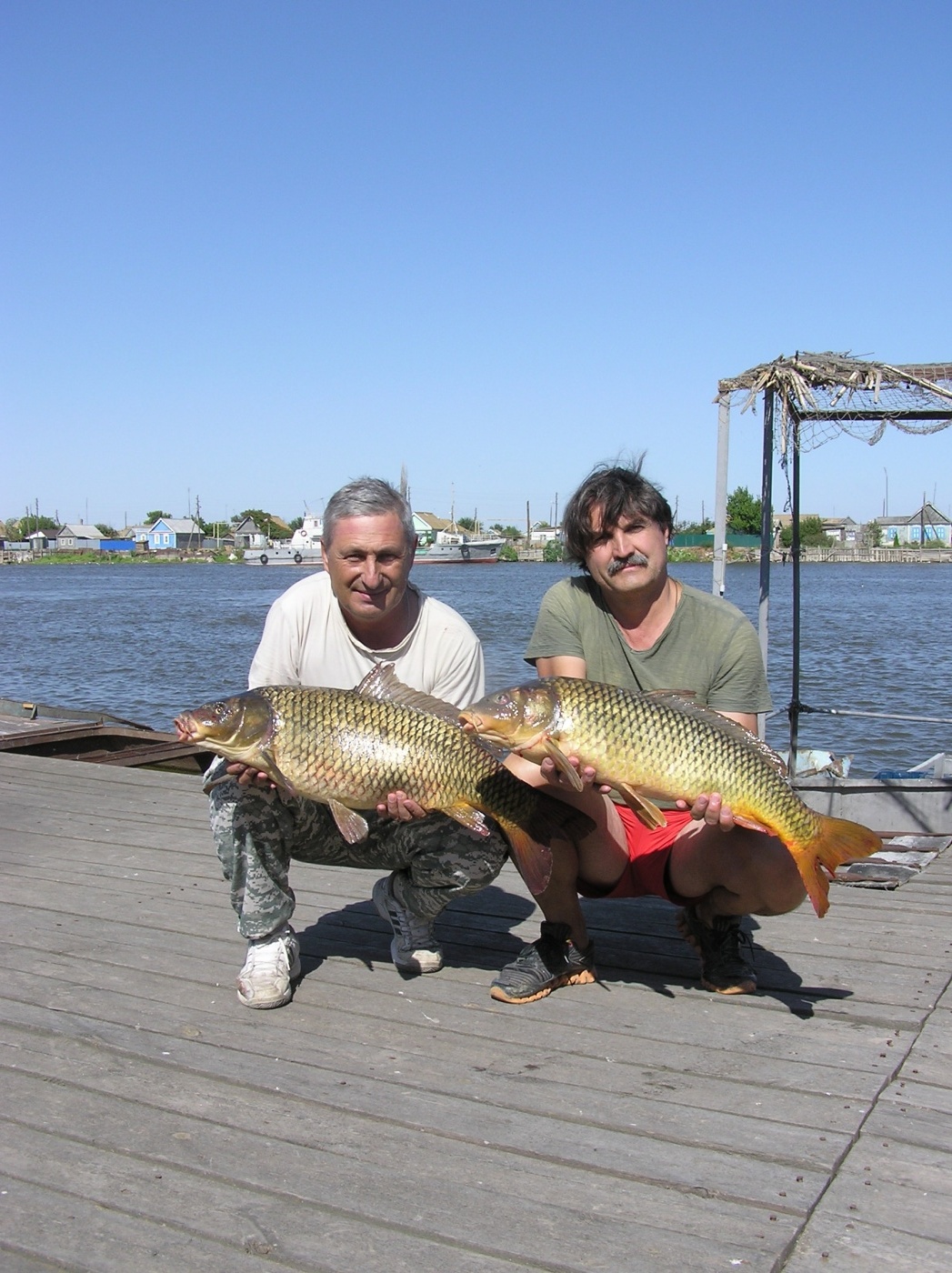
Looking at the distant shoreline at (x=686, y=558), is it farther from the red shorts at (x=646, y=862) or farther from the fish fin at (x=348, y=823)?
the fish fin at (x=348, y=823)

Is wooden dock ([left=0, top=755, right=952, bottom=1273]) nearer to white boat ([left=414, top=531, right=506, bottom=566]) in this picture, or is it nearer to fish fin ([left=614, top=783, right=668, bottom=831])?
fish fin ([left=614, top=783, right=668, bottom=831])

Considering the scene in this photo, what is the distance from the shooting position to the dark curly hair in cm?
380

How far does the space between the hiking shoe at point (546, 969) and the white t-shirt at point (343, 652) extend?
2.83ft

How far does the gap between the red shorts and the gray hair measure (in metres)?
1.28

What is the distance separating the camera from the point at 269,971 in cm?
375

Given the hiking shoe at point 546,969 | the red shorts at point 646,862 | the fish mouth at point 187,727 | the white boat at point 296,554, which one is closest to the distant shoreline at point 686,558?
the white boat at point 296,554

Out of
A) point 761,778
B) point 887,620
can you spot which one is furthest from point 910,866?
point 887,620

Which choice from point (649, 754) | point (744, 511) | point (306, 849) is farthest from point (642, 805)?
point (744, 511)

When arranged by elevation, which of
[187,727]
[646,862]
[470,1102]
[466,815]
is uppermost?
[187,727]

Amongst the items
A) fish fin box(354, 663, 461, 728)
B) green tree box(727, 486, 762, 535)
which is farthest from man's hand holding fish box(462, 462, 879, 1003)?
green tree box(727, 486, 762, 535)

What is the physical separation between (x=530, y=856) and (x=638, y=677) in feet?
2.55

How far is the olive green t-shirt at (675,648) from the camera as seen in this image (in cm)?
385

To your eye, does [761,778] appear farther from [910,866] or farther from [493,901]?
[910,866]

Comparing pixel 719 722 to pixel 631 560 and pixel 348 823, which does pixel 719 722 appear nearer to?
pixel 631 560
